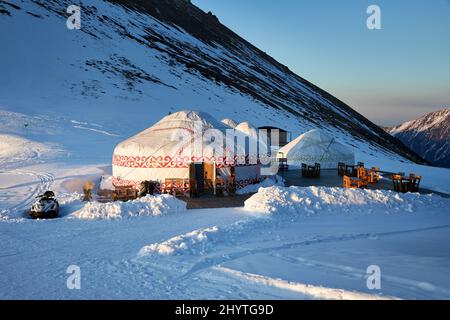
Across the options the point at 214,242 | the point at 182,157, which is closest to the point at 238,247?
the point at 214,242

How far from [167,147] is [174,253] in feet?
26.2

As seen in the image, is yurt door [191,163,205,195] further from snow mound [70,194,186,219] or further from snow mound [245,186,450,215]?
snow mound [245,186,450,215]

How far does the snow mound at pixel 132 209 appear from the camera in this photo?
10344mm

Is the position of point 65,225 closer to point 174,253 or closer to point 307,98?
point 174,253

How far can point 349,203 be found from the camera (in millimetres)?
11469

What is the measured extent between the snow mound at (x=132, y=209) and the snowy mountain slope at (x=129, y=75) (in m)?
14.6

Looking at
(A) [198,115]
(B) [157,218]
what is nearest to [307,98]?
(A) [198,115]

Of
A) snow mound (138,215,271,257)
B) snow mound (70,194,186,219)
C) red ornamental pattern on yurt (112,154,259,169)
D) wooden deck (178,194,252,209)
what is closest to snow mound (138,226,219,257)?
snow mound (138,215,271,257)

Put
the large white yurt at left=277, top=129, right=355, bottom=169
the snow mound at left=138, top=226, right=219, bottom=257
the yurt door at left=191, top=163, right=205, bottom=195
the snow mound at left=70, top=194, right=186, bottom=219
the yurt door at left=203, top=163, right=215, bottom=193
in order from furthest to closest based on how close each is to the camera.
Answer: the large white yurt at left=277, top=129, right=355, bottom=169
the yurt door at left=203, top=163, right=215, bottom=193
the yurt door at left=191, top=163, right=205, bottom=195
the snow mound at left=70, top=194, right=186, bottom=219
the snow mound at left=138, top=226, right=219, bottom=257

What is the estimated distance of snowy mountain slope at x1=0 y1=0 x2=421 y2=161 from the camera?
40.8m

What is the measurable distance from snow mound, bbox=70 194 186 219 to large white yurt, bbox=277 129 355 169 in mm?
16136

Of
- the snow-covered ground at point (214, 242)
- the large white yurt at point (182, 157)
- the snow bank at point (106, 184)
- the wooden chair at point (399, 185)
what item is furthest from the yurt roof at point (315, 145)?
the snow bank at point (106, 184)

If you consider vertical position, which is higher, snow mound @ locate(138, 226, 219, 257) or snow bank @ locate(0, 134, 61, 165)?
snow bank @ locate(0, 134, 61, 165)

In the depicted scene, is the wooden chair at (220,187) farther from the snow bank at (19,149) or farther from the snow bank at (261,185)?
the snow bank at (19,149)
